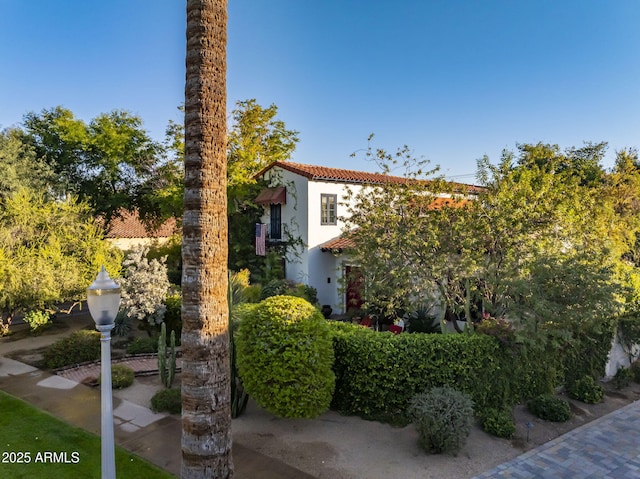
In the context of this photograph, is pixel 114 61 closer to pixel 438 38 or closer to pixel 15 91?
pixel 15 91

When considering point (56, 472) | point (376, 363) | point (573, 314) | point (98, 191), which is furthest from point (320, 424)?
point (98, 191)

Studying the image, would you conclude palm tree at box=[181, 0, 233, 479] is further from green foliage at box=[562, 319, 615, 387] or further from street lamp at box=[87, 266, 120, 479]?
green foliage at box=[562, 319, 615, 387]

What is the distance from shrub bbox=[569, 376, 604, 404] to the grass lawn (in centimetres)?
1131

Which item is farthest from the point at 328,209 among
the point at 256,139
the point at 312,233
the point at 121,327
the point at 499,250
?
the point at 121,327

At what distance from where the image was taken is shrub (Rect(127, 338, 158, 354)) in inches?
635

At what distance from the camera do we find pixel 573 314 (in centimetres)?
1047

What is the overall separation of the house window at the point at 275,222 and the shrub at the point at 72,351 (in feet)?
36.8

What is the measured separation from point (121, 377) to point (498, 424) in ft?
35.2

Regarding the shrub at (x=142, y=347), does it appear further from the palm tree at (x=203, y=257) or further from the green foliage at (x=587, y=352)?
the green foliage at (x=587, y=352)

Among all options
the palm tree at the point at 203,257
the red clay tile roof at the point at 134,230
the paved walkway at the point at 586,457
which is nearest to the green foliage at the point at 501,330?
the paved walkway at the point at 586,457

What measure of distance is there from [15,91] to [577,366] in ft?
78.6

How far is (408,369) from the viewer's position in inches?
389

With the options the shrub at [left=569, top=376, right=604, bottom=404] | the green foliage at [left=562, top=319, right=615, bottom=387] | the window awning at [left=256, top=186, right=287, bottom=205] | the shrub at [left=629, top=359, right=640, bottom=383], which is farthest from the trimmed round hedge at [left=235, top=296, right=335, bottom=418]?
the window awning at [left=256, top=186, right=287, bottom=205]

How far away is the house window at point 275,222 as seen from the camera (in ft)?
78.1
